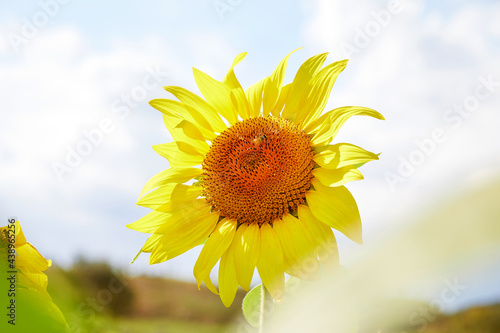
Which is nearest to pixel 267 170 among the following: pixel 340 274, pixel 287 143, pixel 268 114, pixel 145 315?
pixel 287 143

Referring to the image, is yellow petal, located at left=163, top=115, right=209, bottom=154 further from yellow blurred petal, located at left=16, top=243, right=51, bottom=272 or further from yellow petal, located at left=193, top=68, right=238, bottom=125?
yellow blurred petal, located at left=16, top=243, right=51, bottom=272

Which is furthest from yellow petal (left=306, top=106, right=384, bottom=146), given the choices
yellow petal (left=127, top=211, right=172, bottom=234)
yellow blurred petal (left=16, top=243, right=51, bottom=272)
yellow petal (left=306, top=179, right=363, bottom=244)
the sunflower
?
yellow blurred petal (left=16, top=243, right=51, bottom=272)

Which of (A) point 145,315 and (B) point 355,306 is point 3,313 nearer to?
(B) point 355,306

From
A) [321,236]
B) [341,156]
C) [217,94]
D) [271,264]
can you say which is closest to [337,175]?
[341,156]

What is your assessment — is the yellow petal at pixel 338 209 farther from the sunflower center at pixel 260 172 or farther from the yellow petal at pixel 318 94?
the yellow petal at pixel 318 94

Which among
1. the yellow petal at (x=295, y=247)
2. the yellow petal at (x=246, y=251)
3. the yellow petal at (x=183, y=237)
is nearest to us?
the yellow petal at (x=295, y=247)

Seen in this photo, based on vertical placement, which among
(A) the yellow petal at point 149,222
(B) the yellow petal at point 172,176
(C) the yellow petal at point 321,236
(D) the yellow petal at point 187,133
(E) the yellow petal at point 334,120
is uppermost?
(D) the yellow petal at point 187,133

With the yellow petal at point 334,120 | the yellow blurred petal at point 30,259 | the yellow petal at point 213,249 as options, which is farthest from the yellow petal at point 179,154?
the yellow blurred petal at point 30,259
